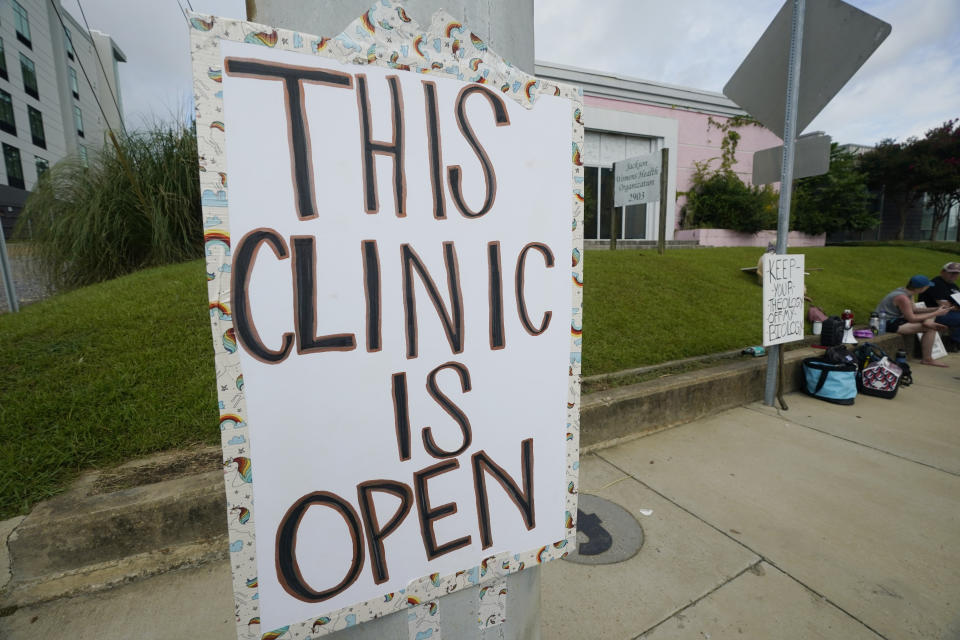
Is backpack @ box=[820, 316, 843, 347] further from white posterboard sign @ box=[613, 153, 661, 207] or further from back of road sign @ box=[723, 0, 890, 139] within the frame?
white posterboard sign @ box=[613, 153, 661, 207]

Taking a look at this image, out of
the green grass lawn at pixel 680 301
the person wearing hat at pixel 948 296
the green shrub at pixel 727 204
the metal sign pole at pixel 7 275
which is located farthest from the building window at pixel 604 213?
the metal sign pole at pixel 7 275

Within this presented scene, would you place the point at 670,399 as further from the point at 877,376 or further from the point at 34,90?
the point at 34,90

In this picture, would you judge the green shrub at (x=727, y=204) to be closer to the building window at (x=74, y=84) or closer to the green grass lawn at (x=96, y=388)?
the green grass lawn at (x=96, y=388)

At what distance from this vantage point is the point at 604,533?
7.28 ft

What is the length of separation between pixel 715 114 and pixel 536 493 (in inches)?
720

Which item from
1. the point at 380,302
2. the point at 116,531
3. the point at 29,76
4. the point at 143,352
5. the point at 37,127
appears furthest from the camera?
the point at 37,127

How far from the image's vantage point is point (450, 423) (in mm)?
881

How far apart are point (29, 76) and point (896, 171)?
42.9 m

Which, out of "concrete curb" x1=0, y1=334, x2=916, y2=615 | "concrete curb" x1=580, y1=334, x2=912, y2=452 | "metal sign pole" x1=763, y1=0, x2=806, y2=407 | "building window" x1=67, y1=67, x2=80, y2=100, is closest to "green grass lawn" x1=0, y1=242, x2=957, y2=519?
"concrete curb" x1=0, y1=334, x2=916, y2=615

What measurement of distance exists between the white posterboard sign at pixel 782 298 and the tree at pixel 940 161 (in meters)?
26.4

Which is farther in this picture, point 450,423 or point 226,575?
point 226,575

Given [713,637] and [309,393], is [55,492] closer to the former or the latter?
[309,393]

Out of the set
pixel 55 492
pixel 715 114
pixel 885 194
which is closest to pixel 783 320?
pixel 55 492

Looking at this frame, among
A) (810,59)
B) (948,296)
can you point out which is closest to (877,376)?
(810,59)
